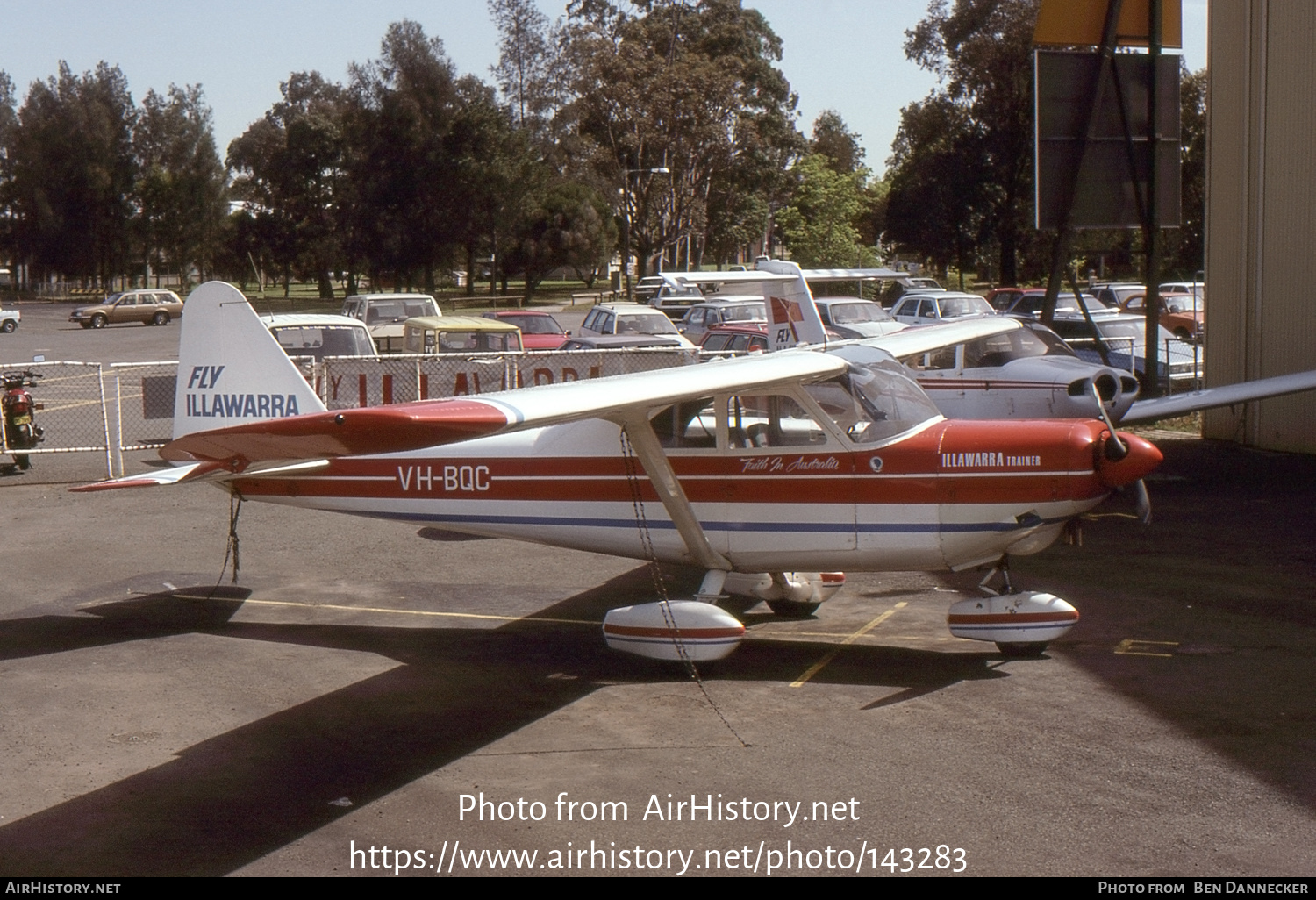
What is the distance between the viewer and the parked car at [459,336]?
22091mm

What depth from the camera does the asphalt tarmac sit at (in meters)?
5.84

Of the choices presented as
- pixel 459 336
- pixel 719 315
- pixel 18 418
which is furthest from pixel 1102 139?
pixel 18 418

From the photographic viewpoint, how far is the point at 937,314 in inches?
1217

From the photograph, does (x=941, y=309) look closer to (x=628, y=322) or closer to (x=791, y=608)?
(x=628, y=322)

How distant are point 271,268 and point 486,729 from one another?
8704 cm

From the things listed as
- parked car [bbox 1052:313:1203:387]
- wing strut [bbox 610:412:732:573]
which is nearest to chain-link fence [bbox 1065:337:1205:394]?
parked car [bbox 1052:313:1203:387]

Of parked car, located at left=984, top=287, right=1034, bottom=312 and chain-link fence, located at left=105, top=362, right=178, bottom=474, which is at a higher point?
parked car, located at left=984, top=287, right=1034, bottom=312

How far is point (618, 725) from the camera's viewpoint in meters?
7.66

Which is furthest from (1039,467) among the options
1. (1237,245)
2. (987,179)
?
(987,179)

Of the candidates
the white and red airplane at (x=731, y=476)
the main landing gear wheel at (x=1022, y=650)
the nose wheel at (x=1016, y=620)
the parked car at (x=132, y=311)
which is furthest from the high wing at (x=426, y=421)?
the parked car at (x=132, y=311)

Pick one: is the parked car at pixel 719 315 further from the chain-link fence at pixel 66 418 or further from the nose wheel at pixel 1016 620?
the nose wheel at pixel 1016 620

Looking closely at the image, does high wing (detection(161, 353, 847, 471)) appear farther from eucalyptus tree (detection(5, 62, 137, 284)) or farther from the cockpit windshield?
eucalyptus tree (detection(5, 62, 137, 284))

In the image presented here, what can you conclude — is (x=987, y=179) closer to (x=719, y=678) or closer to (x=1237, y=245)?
(x=1237, y=245)

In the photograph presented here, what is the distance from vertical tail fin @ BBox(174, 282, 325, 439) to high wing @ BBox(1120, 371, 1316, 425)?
1006 centimetres
